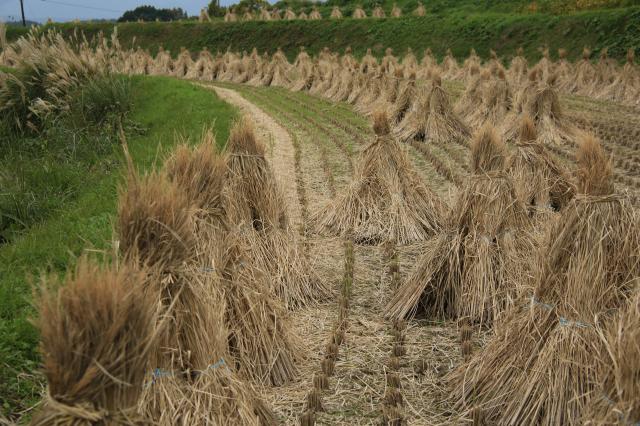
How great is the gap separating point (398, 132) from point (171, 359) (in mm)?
10927

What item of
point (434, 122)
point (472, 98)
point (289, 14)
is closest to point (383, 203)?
point (434, 122)

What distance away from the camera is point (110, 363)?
2.27m

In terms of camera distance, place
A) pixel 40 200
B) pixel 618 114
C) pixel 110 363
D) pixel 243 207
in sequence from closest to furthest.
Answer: pixel 110 363
pixel 243 207
pixel 40 200
pixel 618 114

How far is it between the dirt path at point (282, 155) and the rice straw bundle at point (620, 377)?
3.40 metres

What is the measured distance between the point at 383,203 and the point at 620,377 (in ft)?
15.8

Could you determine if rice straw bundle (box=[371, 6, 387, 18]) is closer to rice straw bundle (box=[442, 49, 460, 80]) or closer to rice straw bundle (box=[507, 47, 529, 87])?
rice straw bundle (box=[442, 49, 460, 80])

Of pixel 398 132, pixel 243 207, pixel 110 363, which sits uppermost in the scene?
pixel 110 363

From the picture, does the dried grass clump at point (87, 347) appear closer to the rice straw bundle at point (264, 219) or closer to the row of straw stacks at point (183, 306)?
the row of straw stacks at point (183, 306)

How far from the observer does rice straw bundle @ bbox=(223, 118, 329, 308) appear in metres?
5.20

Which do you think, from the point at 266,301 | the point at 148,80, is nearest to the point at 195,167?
the point at 266,301

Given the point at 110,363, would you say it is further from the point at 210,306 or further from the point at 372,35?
the point at 372,35

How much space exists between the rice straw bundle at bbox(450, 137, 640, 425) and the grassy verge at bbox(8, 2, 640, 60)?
2171cm

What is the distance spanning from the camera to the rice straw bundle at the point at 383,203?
716cm

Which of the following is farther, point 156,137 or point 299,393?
point 156,137
